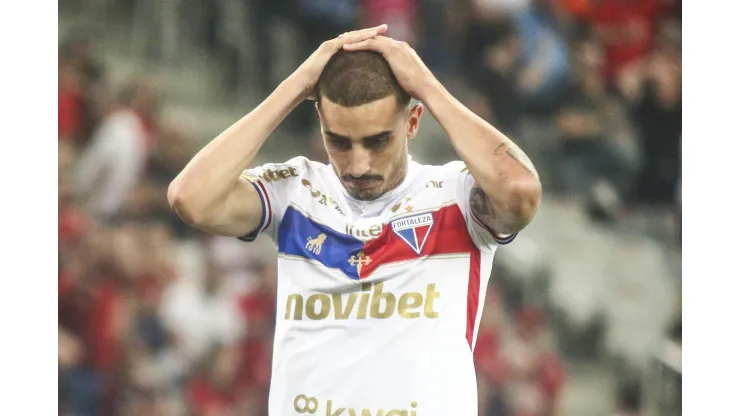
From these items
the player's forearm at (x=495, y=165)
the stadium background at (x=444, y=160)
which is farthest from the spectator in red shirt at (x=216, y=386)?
the player's forearm at (x=495, y=165)

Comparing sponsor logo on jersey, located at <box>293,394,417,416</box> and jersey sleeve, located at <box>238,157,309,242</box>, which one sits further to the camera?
jersey sleeve, located at <box>238,157,309,242</box>

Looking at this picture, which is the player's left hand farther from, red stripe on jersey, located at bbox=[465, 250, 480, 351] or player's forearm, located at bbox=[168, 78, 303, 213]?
red stripe on jersey, located at bbox=[465, 250, 480, 351]

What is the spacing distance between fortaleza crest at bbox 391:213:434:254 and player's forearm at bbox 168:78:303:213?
15.5 inches

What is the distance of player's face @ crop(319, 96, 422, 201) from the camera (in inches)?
83.1

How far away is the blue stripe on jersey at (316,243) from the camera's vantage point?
2.20m

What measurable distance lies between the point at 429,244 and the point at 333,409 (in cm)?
46

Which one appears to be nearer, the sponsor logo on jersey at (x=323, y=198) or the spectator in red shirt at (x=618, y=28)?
the sponsor logo on jersey at (x=323, y=198)

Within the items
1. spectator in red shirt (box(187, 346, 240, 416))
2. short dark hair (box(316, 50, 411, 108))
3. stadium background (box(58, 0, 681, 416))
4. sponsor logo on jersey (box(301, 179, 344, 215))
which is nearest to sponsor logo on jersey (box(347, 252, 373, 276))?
sponsor logo on jersey (box(301, 179, 344, 215))

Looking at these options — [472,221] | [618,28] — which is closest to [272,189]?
[472,221]

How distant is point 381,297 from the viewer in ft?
7.04

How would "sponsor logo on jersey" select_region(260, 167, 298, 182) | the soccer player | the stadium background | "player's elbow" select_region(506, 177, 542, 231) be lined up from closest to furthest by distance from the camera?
"player's elbow" select_region(506, 177, 542, 231) → the soccer player → "sponsor logo on jersey" select_region(260, 167, 298, 182) → the stadium background

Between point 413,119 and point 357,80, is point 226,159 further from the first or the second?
point 413,119

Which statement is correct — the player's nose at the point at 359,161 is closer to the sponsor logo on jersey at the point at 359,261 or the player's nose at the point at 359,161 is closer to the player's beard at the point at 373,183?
the player's beard at the point at 373,183
